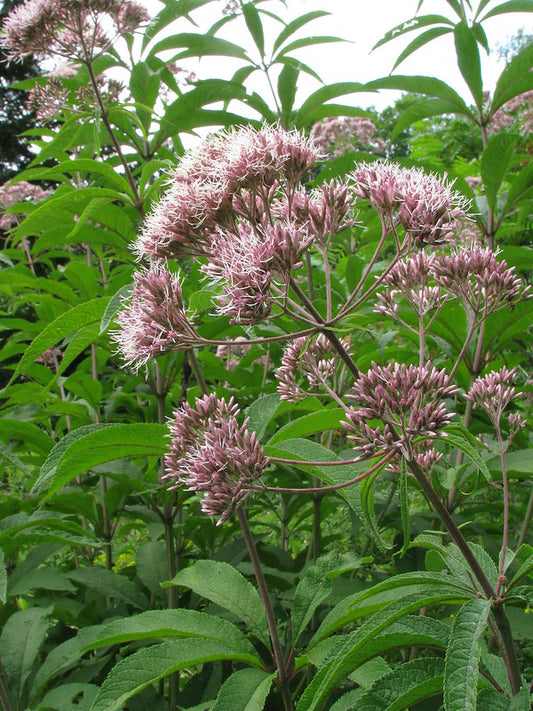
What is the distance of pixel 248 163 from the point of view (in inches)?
52.3

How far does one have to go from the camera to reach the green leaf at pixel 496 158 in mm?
2033

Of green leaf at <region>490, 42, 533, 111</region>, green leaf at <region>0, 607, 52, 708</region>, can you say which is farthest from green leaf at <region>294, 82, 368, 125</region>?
green leaf at <region>0, 607, 52, 708</region>

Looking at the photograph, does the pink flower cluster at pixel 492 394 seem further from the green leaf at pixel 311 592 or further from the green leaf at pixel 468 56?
the green leaf at pixel 468 56

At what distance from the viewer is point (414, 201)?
1.27 meters

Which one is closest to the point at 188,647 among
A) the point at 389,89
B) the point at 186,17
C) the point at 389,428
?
the point at 389,428

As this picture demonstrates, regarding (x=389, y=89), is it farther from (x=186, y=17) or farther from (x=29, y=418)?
(x=29, y=418)

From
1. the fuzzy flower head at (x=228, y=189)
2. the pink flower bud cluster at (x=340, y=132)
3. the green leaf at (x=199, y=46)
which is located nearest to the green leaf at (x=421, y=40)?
the green leaf at (x=199, y=46)

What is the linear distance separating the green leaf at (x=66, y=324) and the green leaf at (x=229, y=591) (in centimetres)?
67

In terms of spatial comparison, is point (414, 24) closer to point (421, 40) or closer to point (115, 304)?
point (421, 40)

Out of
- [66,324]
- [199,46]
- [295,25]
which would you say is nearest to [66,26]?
[199,46]

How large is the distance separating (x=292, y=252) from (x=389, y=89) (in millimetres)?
1283

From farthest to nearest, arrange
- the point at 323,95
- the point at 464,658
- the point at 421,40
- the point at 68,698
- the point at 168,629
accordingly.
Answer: the point at 323,95 < the point at 421,40 < the point at 68,698 < the point at 168,629 < the point at 464,658

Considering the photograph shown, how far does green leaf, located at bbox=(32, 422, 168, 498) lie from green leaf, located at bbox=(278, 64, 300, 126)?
157cm

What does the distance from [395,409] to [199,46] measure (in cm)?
184
